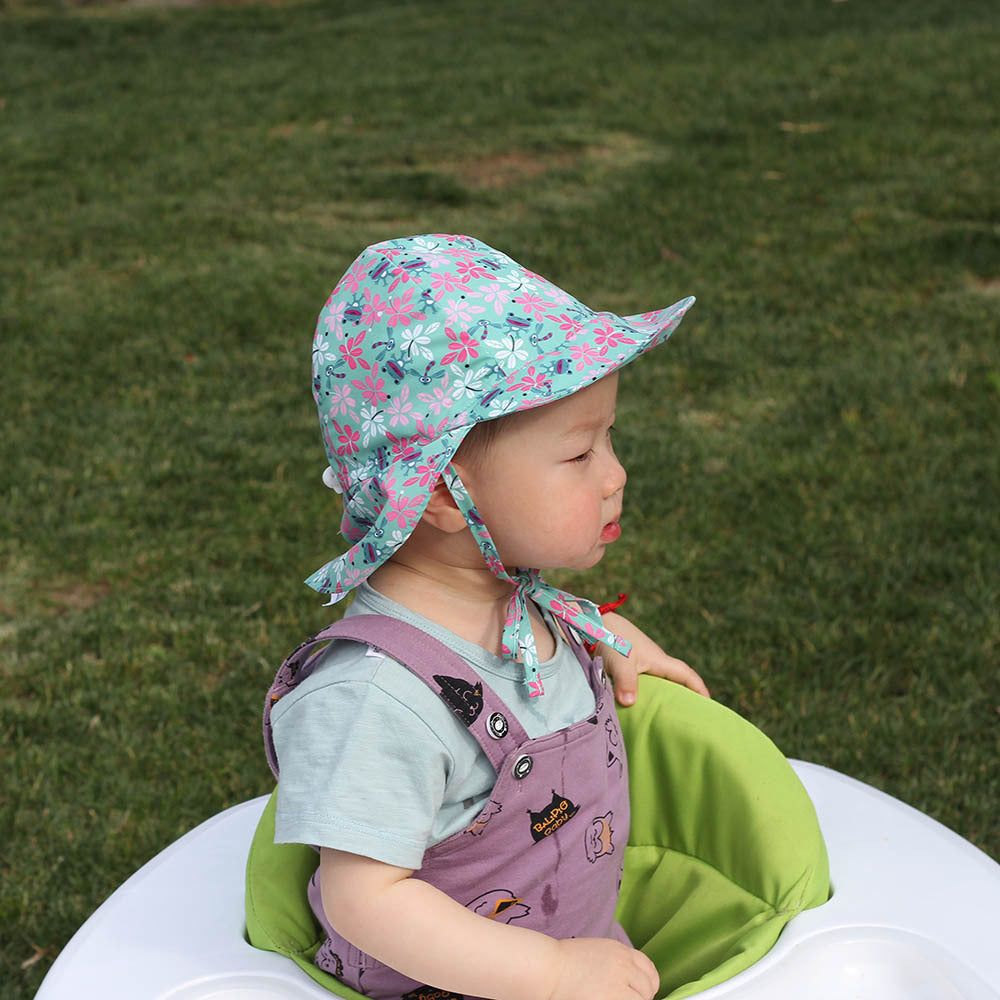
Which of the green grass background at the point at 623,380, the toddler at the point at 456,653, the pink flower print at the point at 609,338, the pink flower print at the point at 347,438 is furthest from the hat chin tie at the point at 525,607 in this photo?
the green grass background at the point at 623,380

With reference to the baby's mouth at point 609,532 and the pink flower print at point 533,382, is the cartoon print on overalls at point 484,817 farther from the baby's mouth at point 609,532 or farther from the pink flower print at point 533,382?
the pink flower print at point 533,382

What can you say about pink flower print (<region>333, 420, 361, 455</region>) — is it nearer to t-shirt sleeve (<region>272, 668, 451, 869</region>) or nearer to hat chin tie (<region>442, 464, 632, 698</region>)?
hat chin tie (<region>442, 464, 632, 698</region>)

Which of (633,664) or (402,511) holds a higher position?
(402,511)

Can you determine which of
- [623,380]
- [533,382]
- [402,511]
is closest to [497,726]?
→ [402,511]

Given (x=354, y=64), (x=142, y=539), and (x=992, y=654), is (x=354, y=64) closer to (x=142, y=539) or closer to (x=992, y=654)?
(x=142, y=539)

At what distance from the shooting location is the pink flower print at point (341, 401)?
1.38 metres

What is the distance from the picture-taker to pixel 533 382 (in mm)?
1334

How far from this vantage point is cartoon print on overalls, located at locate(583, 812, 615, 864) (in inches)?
60.2

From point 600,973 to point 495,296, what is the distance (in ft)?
2.34

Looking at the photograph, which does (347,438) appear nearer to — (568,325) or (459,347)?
(459,347)

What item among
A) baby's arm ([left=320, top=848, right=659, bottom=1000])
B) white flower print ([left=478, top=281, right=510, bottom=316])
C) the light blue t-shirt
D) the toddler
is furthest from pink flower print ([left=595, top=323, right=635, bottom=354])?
baby's arm ([left=320, top=848, right=659, bottom=1000])

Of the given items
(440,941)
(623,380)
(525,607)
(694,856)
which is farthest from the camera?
(623,380)

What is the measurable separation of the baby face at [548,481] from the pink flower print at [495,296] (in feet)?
0.37

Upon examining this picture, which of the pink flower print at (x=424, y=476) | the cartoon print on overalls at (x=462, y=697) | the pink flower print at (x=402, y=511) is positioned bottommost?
the cartoon print on overalls at (x=462, y=697)
